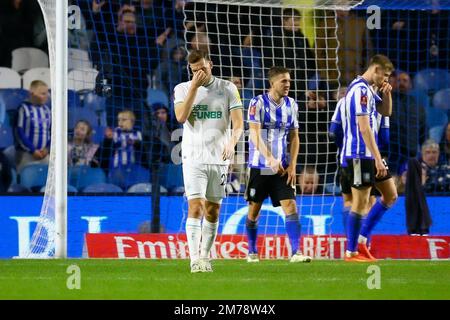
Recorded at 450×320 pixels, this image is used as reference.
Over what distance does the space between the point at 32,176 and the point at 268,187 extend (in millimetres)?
4361

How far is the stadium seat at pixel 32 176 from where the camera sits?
15.5 metres

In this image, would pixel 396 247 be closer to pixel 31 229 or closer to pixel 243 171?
pixel 243 171

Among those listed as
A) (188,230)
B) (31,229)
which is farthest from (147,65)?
(188,230)

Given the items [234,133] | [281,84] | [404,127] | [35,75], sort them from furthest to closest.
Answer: [35,75], [404,127], [281,84], [234,133]

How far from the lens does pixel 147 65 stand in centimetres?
1627

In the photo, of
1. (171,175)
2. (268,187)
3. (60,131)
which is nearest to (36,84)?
(171,175)

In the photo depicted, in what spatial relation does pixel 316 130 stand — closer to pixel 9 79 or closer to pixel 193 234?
pixel 9 79

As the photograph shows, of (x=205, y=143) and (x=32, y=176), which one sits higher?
(x=205, y=143)

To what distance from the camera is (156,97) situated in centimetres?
1616

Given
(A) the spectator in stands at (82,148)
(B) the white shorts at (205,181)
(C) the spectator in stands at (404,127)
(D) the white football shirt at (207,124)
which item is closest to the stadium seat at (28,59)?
(A) the spectator in stands at (82,148)

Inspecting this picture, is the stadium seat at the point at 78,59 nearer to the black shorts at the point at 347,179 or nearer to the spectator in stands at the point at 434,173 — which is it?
the spectator in stands at the point at 434,173

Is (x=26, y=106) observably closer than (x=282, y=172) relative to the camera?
No

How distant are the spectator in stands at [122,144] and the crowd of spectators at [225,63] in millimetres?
13

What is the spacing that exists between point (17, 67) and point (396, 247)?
20.1ft
